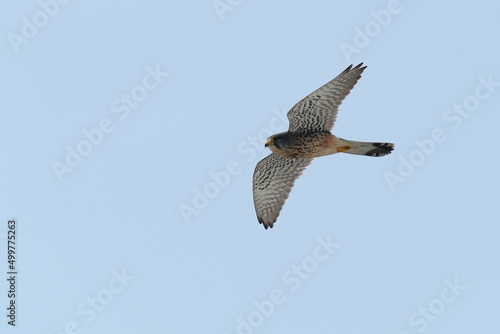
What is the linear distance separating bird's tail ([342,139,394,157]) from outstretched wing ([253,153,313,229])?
42.1 inches

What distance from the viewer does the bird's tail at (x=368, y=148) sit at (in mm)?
18297

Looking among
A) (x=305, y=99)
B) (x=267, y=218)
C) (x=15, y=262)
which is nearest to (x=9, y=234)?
(x=15, y=262)

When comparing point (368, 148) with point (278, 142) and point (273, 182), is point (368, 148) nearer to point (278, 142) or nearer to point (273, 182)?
point (278, 142)

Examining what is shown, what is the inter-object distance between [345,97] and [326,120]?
0.49 meters

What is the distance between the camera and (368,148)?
1839 centimetres

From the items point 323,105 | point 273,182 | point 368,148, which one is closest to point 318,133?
point 323,105

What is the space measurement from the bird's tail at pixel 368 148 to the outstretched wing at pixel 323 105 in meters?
0.44

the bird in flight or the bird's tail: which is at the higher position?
the bird in flight

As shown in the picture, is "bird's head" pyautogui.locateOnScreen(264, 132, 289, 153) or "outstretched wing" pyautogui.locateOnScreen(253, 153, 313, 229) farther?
"outstretched wing" pyautogui.locateOnScreen(253, 153, 313, 229)

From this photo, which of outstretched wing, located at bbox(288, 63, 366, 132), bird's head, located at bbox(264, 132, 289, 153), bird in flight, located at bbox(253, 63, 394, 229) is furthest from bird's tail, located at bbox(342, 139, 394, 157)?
bird's head, located at bbox(264, 132, 289, 153)

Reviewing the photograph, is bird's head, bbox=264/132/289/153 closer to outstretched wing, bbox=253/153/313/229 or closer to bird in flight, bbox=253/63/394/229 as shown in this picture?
bird in flight, bbox=253/63/394/229

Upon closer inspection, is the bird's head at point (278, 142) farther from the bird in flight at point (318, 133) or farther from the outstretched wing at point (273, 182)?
the outstretched wing at point (273, 182)

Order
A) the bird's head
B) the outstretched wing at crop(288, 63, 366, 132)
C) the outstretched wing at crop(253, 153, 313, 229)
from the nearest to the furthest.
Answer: the outstretched wing at crop(288, 63, 366, 132) → the bird's head → the outstretched wing at crop(253, 153, 313, 229)

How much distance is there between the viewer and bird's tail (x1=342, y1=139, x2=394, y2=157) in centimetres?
1830
